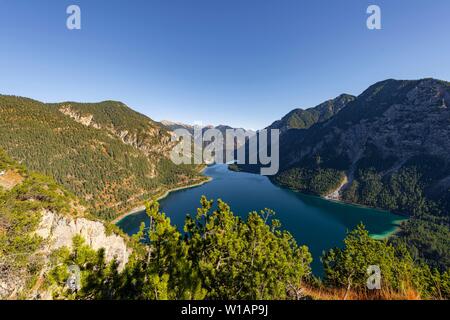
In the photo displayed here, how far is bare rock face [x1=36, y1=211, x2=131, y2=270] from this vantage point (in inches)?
1612

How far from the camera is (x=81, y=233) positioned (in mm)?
52031

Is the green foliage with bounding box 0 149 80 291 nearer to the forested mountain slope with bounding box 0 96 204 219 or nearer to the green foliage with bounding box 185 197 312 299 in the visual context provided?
the green foliage with bounding box 185 197 312 299

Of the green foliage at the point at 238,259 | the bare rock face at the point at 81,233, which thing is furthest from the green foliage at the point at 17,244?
the bare rock face at the point at 81,233

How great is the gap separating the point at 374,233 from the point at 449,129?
146326 millimetres

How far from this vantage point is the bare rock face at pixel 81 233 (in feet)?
134

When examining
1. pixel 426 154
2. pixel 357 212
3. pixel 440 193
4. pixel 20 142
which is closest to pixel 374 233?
pixel 357 212

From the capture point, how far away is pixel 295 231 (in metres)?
126

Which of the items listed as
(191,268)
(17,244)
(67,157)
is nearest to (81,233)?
(17,244)

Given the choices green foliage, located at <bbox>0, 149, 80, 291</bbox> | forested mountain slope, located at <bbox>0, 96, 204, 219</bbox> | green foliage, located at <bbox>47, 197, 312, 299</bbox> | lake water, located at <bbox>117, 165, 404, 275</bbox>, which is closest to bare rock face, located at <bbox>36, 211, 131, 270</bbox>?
green foliage, located at <bbox>0, 149, 80, 291</bbox>

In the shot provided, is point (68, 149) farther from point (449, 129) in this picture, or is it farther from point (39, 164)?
point (449, 129)

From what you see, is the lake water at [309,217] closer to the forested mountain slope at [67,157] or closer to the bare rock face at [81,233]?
the forested mountain slope at [67,157]

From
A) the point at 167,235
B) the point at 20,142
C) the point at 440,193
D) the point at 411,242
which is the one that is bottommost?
the point at 411,242

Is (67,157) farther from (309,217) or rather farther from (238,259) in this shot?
(238,259)
